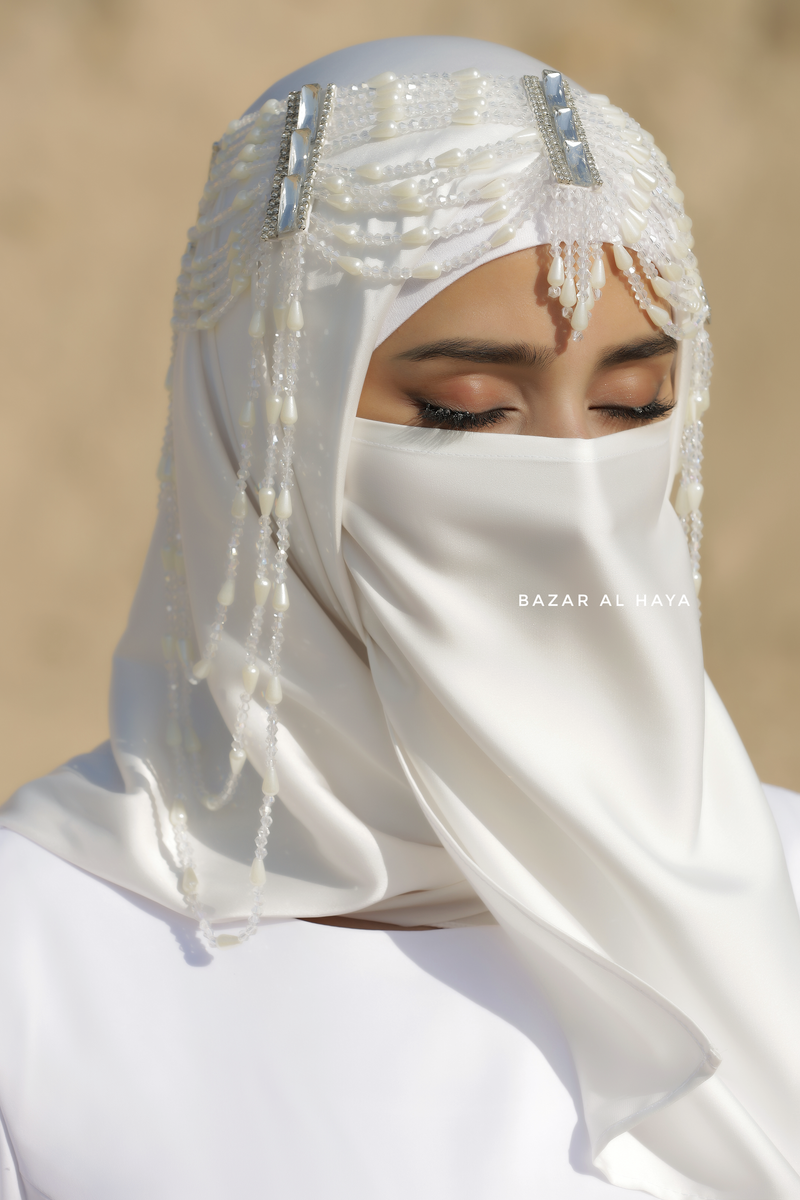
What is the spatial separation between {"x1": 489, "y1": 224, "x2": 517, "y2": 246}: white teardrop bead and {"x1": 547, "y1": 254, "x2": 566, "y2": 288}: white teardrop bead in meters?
0.04

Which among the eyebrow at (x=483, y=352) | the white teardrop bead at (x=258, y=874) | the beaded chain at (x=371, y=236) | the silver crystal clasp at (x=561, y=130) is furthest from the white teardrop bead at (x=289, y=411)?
the white teardrop bead at (x=258, y=874)

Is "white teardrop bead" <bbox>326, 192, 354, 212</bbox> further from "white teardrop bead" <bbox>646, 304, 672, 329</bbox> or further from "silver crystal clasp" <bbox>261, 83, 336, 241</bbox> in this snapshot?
"white teardrop bead" <bbox>646, 304, 672, 329</bbox>

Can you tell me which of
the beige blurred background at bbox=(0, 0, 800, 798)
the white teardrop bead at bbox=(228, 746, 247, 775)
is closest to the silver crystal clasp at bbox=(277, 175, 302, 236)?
the white teardrop bead at bbox=(228, 746, 247, 775)

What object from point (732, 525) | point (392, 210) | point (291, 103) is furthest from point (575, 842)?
point (732, 525)

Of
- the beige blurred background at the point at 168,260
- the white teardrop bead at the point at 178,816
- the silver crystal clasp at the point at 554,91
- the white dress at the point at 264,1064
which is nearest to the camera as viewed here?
the white dress at the point at 264,1064

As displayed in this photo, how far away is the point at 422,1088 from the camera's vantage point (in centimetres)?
95

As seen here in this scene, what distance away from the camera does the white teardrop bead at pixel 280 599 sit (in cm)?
103

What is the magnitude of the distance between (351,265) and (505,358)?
0.16 meters

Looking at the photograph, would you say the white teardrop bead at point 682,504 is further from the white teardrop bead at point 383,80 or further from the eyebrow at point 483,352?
the white teardrop bead at point 383,80

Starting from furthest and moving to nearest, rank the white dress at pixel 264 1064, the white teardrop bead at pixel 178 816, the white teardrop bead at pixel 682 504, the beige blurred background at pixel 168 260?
the beige blurred background at pixel 168 260 → the white teardrop bead at pixel 682 504 → the white teardrop bead at pixel 178 816 → the white dress at pixel 264 1064

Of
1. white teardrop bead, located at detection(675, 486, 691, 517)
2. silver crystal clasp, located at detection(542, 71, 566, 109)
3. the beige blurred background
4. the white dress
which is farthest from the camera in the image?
the beige blurred background

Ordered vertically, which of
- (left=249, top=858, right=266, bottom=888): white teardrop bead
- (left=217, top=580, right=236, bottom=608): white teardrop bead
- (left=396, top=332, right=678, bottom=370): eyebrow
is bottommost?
(left=249, top=858, right=266, bottom=888): white teardrop bead

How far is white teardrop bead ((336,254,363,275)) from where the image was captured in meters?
→ 0.97

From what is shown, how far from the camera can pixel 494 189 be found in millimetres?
958
